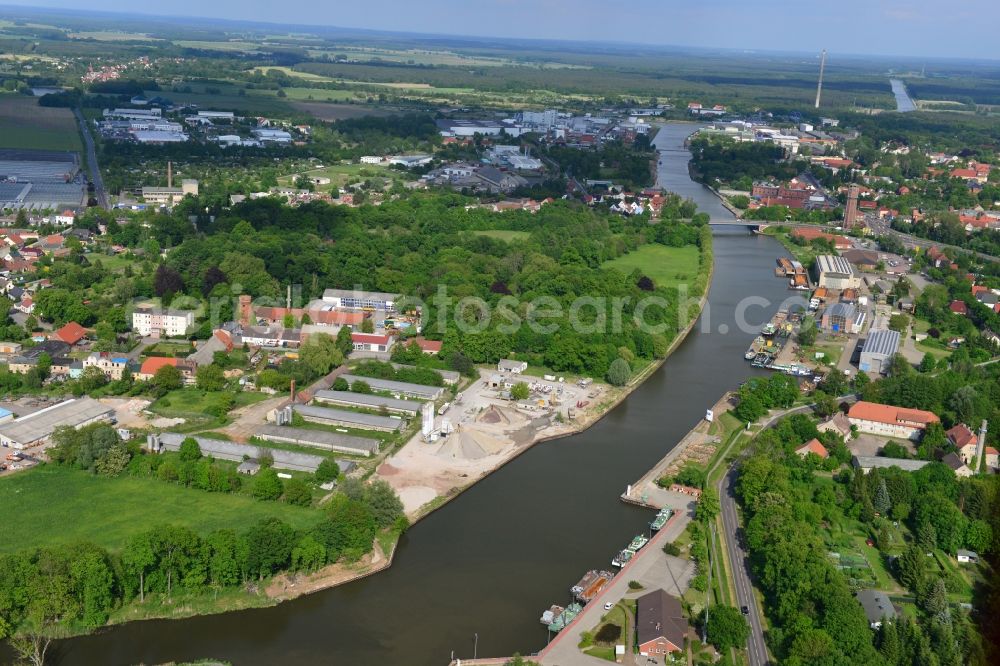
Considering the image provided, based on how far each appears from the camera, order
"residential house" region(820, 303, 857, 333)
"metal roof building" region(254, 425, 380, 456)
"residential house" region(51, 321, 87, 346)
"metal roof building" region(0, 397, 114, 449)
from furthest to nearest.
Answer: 1. "residential house" region(820, 303, 857, 333)
2. "residential house" region(51, 321, 87, 346)
3. "metal roof building" region(254, 425, 380, 456)
4. "metal roof building" region(0, 397, 114, 449)

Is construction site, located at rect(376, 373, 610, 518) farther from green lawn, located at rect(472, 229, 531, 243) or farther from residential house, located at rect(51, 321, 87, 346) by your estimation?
green lawn, located at rect(472, 229, 531, 243)

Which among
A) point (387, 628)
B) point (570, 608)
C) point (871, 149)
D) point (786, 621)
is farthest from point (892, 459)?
point (871, 149)

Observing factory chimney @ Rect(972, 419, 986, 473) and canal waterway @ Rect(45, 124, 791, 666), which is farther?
factory chimney @ Rect(972, 419, 986, 473)

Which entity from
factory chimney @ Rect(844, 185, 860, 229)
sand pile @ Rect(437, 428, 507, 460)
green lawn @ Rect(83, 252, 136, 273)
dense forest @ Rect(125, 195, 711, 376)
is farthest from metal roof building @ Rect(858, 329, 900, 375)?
green lawn @ Rect(83, 252, 136, 273)

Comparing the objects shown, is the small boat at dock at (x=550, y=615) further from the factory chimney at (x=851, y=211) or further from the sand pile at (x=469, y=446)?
the factory chimney at (x=851, y=211)

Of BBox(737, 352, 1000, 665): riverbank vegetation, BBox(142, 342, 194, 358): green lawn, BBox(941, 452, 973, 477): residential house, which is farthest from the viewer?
BBox(142, 342, 194, 358): green lawn

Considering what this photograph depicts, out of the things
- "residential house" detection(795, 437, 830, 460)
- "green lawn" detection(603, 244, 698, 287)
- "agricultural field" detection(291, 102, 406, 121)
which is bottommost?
"green lawn" detection(603, 244, 698, 287)

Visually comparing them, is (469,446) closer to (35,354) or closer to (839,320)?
(35,354)

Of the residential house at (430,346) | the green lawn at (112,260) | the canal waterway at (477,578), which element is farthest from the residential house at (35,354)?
the canal waterway at (477,578)
